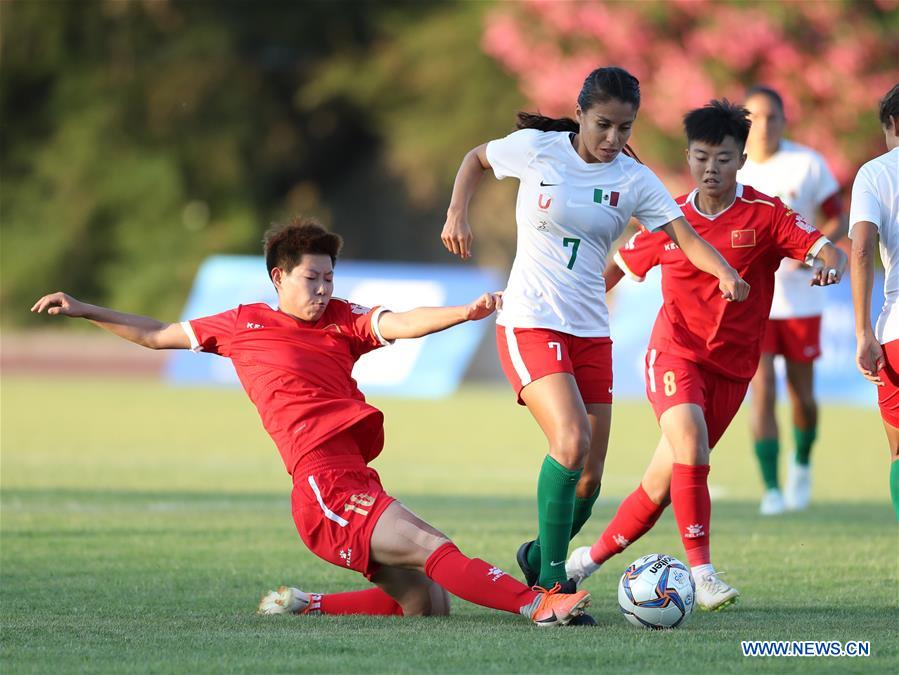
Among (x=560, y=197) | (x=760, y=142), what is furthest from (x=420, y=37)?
(x=560, y=197)

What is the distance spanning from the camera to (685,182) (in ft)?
82.3

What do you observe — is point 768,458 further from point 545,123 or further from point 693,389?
point 545,123

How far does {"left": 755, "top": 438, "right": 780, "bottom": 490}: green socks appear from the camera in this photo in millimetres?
9562

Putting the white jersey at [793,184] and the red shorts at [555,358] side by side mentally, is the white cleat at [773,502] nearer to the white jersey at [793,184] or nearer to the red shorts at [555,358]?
the white jersey at [793,184]

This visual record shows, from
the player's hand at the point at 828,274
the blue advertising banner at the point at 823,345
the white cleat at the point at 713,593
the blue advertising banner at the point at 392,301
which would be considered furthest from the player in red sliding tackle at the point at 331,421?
the blue advertising banner at the point at 392,301

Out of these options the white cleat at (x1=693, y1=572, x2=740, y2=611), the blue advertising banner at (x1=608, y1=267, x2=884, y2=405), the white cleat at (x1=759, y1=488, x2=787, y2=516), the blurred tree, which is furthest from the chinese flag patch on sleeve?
the blurred tree

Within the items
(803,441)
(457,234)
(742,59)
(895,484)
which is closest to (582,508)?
(895,484)

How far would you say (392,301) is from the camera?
2258cm

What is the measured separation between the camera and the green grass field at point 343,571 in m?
4.92

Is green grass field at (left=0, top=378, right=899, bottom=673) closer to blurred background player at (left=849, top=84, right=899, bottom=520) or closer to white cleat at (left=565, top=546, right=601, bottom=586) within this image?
white cleat at (left=565, top=546, right=601, bottom=586)

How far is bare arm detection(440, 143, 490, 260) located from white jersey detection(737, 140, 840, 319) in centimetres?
361

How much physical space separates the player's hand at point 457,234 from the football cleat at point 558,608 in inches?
56.1

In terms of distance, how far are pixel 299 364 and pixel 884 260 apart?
95.3 inches

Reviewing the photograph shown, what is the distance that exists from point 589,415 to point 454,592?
1.16 m
